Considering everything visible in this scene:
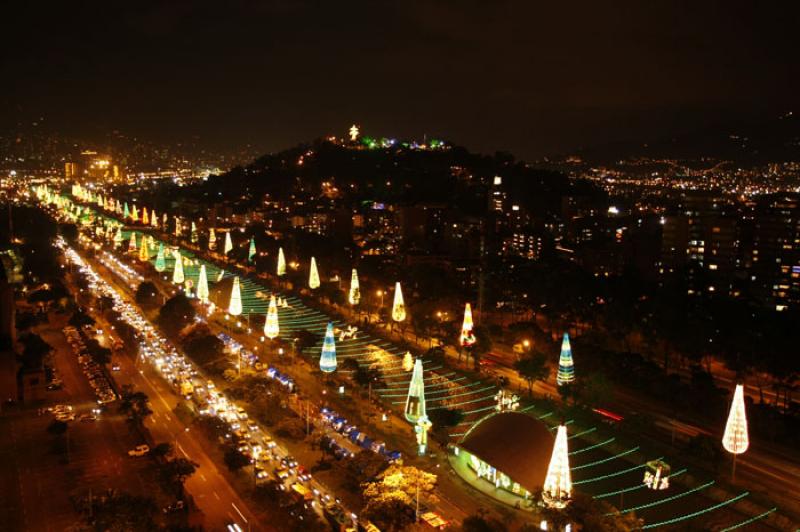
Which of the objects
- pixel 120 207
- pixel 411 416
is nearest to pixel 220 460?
pixel 411 416

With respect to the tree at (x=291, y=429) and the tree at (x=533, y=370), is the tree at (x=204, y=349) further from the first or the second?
the tree at (x=533, y=370)

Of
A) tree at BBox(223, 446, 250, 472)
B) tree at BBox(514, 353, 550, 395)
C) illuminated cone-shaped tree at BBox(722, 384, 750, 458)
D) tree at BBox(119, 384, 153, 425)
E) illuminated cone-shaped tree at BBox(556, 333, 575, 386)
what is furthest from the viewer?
tree at BBox(514, 353, 550, 395)

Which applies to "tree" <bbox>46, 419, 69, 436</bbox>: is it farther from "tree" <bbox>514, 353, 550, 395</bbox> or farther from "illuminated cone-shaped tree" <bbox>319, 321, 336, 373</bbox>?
"tree" <bbox>514, 353, 550, 395</bbox>

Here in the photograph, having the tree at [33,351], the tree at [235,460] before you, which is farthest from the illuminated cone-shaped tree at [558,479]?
the tree at [33,351]

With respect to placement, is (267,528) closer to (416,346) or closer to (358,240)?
(416,346)

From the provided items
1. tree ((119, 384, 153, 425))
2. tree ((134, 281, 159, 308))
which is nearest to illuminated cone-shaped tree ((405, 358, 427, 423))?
tree ((119, 384, 153, 425))

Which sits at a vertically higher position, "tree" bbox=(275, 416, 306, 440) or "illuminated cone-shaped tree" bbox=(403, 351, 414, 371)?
"illuminated cone-shaped tree" bbox=(403, 351, 414, 371)
